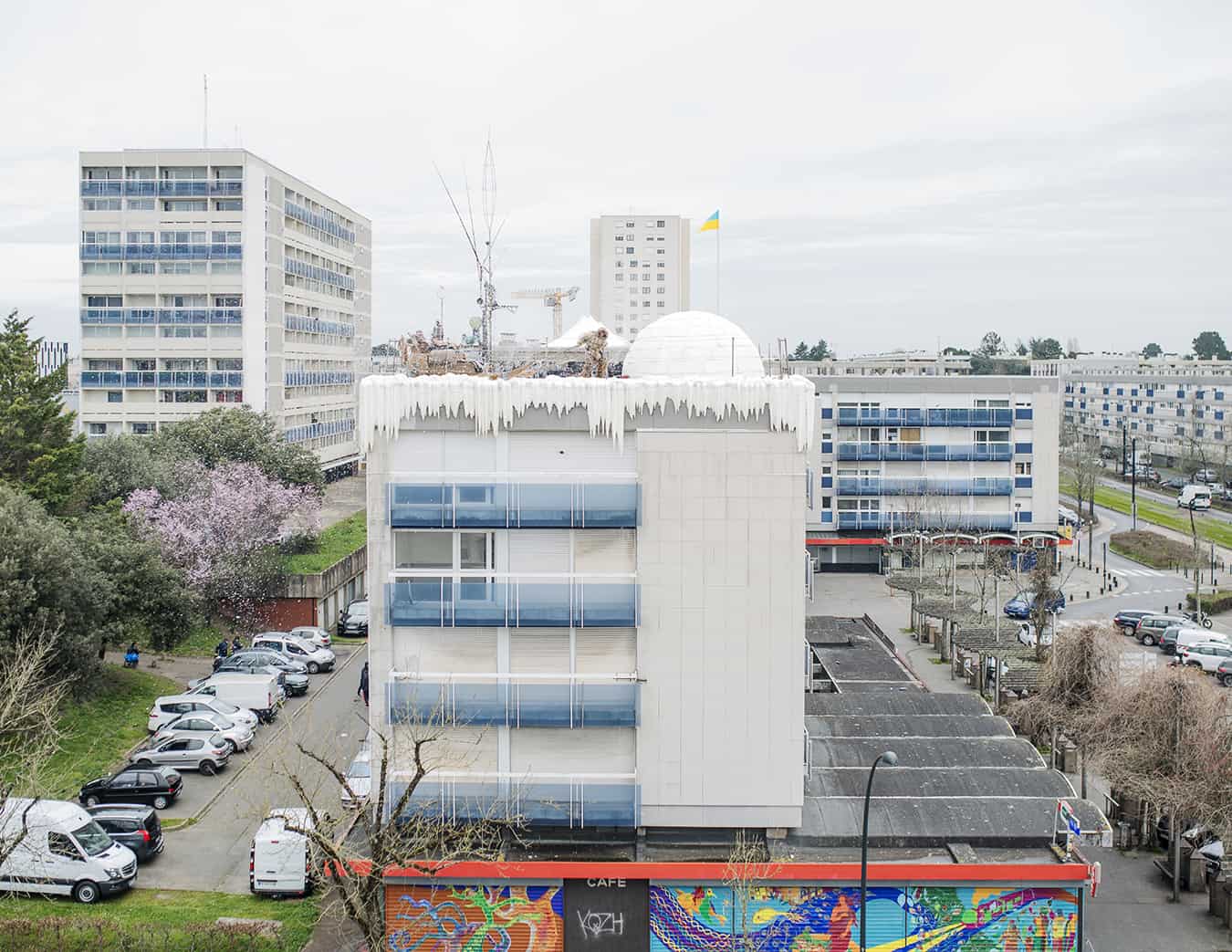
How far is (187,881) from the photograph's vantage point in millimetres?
27406

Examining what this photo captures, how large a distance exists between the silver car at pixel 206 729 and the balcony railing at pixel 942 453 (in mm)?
41887

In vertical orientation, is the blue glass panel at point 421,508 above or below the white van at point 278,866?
above

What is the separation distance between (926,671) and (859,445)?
2248 centimetres

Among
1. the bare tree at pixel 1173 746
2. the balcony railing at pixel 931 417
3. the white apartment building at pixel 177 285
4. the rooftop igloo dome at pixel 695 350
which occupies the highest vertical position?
the white apartment building at pixel 177 285

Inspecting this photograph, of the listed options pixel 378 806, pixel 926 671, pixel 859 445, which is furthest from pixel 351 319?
pixel 378 806

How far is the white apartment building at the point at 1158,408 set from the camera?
359 ft

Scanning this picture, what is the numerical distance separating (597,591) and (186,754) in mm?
16306

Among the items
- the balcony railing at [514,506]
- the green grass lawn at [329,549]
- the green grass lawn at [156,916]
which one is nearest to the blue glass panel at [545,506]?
the balcony railing at [514,506]

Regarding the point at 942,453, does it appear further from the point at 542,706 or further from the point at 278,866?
the point at 278,866

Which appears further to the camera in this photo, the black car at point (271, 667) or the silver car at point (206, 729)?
the black car at point (271, 667)

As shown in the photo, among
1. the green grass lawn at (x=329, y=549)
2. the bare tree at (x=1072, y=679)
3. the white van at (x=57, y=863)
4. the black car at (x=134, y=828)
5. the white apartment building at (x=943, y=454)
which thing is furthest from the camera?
the white apartment building at (x=943, y=454)

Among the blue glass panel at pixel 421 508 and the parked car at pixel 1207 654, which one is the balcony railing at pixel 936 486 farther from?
the blue glass panel at pixel 421 508

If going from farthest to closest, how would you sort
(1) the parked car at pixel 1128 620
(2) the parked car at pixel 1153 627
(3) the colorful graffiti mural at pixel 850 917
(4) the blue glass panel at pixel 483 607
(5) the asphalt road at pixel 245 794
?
(1) the parked car at pixel 1128 620 → (2) the parked car at pixel 1153 627 → (5) the asphalt road at pixel 245 794 → (4) the blue glass panel at pixel 483 607 → (3) the colorful graffiti mural at pixel 850 917

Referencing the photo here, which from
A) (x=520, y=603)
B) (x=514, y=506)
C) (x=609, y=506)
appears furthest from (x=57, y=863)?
(x=609, y=506)
